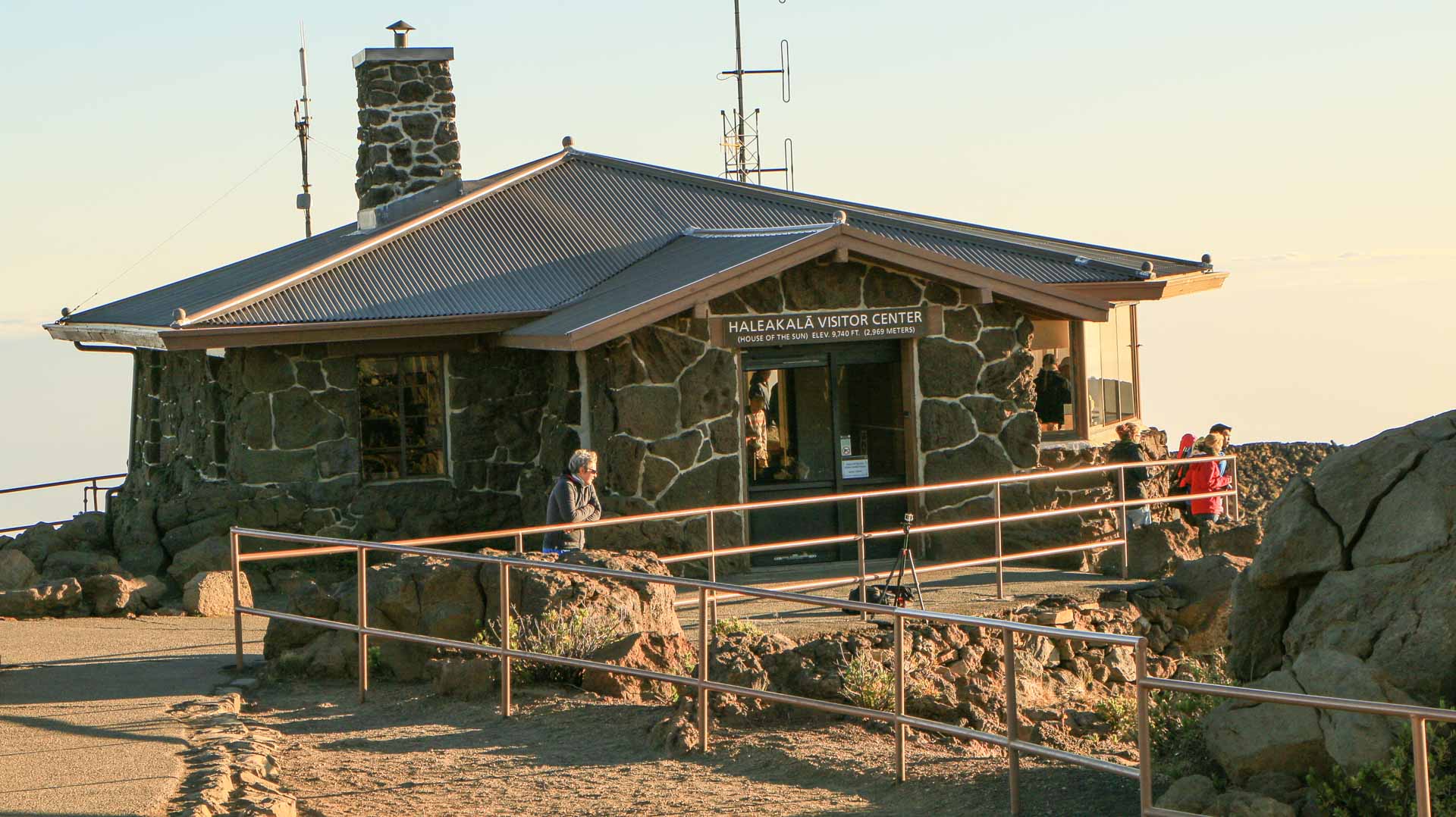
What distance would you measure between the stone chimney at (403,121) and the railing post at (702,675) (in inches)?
520

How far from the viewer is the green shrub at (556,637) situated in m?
10.3

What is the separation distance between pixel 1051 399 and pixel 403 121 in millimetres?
8941

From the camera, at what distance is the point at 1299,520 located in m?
8.20

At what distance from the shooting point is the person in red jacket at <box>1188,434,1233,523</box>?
658 inches

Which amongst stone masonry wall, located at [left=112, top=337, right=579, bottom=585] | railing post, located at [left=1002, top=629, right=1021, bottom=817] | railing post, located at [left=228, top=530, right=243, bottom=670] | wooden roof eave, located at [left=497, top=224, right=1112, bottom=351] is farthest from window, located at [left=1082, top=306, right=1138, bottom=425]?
railing post, located at [left=1002, top=629, right=1021, bottom=817]

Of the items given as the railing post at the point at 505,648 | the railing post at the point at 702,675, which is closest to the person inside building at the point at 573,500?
the railing post at the point at 505,648

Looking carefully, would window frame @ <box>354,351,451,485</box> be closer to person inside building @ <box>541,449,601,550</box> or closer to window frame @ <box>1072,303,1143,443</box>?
person inside building @ <box>541,449,601,550</box>

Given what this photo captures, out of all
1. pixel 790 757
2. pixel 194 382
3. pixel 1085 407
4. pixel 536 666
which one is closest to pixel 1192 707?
pixel 790 757

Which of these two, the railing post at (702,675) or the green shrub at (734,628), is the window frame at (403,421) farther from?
the railing post at (702,675)

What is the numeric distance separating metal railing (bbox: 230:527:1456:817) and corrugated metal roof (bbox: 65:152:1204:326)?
5828mm

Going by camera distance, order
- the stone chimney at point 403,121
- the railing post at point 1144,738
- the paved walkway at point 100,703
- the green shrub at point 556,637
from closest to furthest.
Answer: the railing post at point 1144,738 → the paved walkway at point 100,703 → the green shrub at point 556,637 → the stone chimney at point 403,121

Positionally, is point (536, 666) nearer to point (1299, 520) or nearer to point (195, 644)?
point (195, 644)

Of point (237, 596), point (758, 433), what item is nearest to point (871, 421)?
point (758, 433)

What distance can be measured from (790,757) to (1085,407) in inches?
445
